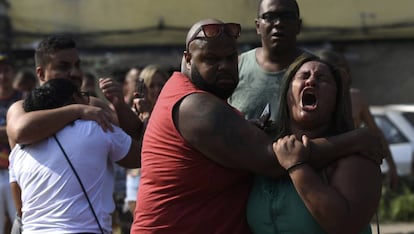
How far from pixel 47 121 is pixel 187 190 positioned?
1.32 m

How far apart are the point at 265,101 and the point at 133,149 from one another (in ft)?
2.66

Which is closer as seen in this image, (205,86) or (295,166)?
(295,166)

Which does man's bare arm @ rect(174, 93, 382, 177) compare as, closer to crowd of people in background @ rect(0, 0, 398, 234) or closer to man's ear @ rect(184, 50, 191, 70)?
crowd of people in background @ rect(0, 0, 398, 234)

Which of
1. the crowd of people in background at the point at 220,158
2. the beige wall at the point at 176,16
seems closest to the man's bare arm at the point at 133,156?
the crowd of people in background at the point at 220,158

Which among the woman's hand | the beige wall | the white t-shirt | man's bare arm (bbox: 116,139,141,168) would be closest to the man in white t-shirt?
the white t-shirt

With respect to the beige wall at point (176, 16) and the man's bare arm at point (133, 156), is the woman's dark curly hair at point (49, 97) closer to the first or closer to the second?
the man's bare arm at point (133, 156)

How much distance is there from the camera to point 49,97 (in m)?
5.06

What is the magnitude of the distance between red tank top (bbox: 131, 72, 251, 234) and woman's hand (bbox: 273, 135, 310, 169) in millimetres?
278

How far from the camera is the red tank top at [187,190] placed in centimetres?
378

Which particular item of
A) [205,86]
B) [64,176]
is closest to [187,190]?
[205,86]

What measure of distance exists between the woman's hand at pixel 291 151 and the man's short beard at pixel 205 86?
1.43 feet

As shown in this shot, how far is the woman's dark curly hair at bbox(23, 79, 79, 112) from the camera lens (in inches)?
199

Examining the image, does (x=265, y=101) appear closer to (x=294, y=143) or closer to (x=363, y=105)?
(x=294, y=143)

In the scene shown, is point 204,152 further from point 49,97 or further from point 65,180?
point 49,97
